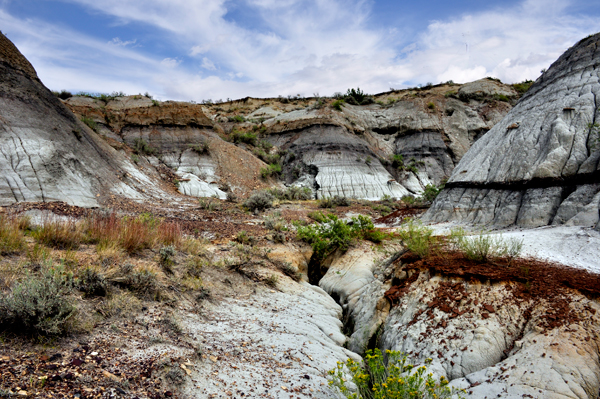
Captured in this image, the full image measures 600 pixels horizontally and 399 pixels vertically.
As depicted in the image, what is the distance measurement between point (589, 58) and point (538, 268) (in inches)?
470

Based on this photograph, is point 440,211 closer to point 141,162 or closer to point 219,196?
point 219,196

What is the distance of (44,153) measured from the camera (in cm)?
1352

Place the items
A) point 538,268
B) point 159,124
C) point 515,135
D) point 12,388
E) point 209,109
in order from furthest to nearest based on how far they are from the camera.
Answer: point 209,109, point 159,124, point 515,135, point 538,268, point 12,388

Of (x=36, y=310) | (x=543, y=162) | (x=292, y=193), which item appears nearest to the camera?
(x=36, y=310)

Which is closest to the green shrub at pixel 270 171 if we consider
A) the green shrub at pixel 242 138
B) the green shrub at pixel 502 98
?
the green shrub at pixel 242 138

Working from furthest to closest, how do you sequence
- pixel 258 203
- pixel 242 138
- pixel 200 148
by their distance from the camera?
1. pixel 242 138
2. pixel 200 148
3. pixel 258 203

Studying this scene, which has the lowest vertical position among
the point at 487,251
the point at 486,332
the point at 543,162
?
the point at 486,332

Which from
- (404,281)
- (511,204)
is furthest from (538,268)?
(511,204)

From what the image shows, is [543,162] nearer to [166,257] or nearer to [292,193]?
[166,257]

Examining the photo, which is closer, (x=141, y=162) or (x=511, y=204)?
(x=511, y=204)

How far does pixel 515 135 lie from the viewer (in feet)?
38.6

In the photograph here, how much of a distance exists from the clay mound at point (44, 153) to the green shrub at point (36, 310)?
33.3 ft

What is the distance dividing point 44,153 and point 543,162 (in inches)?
725

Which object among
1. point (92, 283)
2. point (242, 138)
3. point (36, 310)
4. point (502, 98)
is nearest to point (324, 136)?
point (242, 138)
